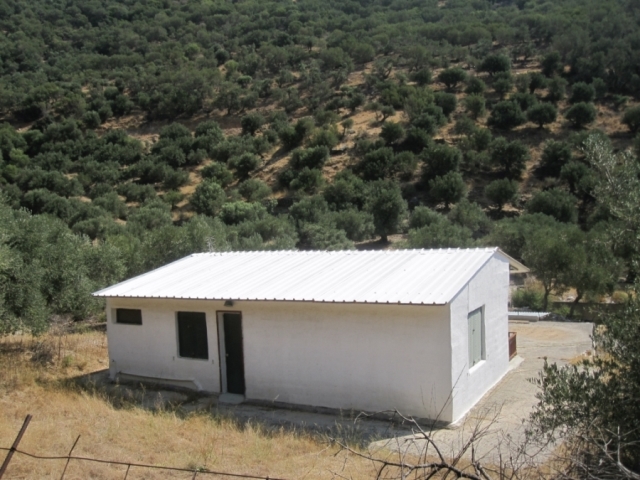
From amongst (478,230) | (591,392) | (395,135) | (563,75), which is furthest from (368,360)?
(563,75)

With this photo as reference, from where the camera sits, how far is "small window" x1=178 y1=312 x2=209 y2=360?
13.3 m

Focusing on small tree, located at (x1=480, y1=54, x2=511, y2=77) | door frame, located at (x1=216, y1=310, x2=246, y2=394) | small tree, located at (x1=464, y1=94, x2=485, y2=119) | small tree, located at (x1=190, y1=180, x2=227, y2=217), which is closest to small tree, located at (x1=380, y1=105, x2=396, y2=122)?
small tree, located at (x1=464, y1=94, x2=485, y2=119)

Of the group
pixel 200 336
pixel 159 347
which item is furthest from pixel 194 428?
pixel 159 347

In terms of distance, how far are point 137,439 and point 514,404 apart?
6950mm

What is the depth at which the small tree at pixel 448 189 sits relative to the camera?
40.9m

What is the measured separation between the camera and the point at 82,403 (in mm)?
11945

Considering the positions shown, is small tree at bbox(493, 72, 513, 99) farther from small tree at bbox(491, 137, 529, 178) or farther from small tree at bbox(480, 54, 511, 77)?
small tree at bbox(491, 137, 529, 178)

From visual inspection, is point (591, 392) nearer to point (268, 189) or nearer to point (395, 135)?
point (268, 189)

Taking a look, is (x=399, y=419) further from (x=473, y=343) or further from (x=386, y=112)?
(x=386, y=112)

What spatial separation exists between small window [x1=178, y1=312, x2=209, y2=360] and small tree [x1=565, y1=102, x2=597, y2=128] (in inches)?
1707

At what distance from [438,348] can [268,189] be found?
34.9m

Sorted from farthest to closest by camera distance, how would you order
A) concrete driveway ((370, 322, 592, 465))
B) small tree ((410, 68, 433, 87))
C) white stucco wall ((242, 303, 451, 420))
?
small tree ((410, 68, 433, 87))
white stucco wall ((242, 303, 451, 420))
concrete driveway ((370, 322, 592, 465))

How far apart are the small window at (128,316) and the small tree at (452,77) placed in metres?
49.1

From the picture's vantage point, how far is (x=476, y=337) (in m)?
12.3
